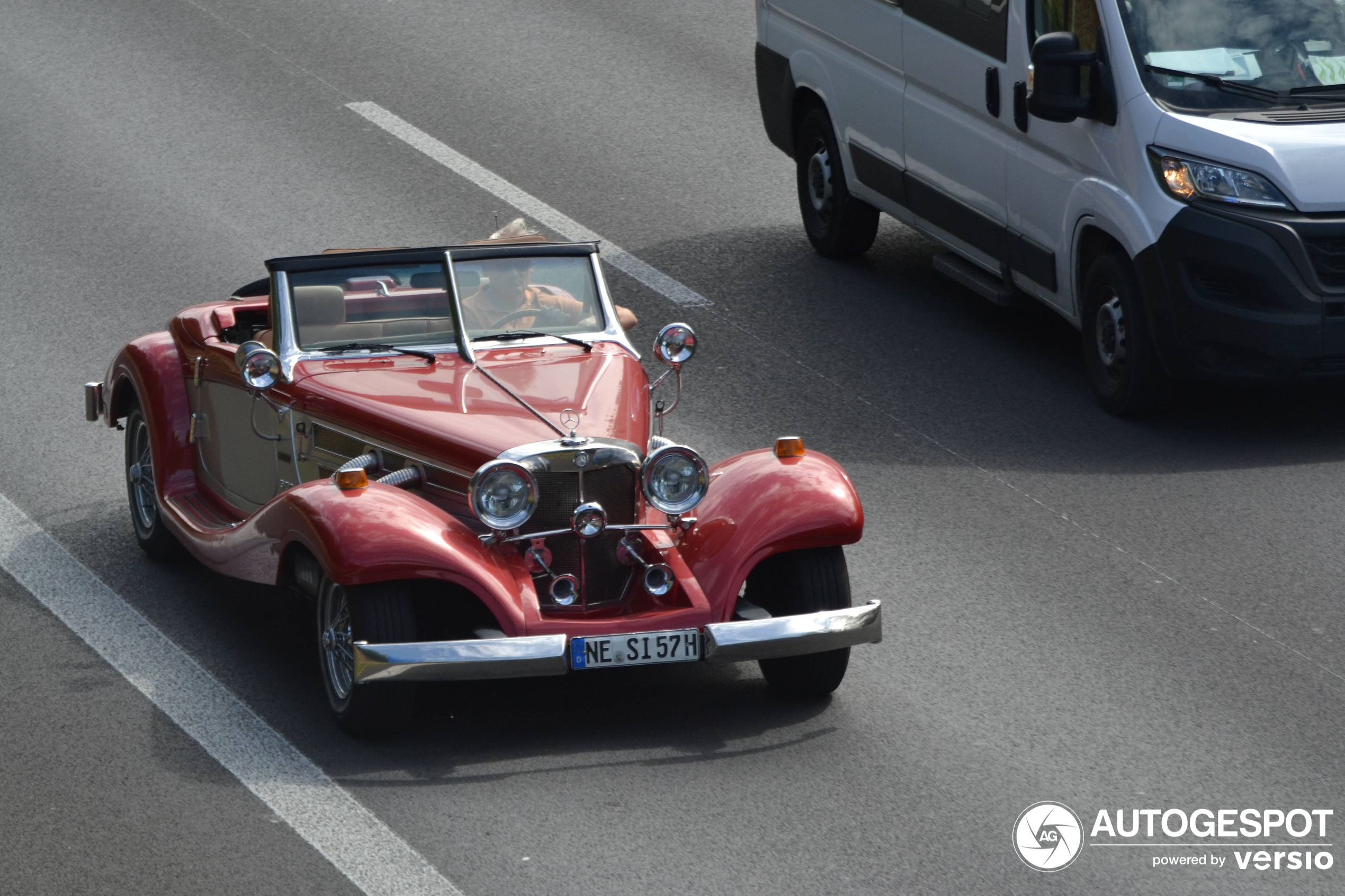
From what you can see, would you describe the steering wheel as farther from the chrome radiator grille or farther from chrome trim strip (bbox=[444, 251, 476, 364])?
the chrome radiator grille

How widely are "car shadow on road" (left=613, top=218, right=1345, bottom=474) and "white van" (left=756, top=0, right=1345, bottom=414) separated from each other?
1.20 ft

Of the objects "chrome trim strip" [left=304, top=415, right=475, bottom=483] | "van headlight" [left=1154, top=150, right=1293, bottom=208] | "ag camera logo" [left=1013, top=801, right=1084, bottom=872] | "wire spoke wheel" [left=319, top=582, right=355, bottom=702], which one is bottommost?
"ag camera logo" [left=1013, top=801, right=1084, bottom=872]

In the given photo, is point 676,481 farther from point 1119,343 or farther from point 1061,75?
point 1061,75

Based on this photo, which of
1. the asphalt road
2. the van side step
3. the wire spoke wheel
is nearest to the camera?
the asphalt road

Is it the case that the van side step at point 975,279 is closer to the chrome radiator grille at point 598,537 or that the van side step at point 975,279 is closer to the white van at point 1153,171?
the white van at point 1153,171

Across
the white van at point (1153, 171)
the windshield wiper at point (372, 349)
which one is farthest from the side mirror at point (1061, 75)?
the windshield wiper at point (372, 349)

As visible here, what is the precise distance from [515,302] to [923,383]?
366cm

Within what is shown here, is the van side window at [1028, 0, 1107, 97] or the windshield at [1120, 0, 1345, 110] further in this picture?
the van side window at [1028, 0, 1107, 97]

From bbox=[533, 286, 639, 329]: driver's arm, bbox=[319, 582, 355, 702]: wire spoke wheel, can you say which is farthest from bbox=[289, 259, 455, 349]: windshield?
bbox=[319, 582, 355, 702]: wire spoke wheel

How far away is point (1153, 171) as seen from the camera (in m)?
10.8

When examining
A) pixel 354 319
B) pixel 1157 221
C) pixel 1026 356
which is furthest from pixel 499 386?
pixel 1026 356

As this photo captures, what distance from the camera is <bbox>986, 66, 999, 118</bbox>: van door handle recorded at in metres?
12.1

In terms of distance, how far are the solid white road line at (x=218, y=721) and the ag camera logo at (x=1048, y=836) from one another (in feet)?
6.02

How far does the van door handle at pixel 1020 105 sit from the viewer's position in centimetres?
1180
